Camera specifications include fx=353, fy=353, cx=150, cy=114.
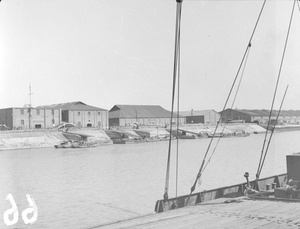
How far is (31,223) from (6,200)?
4962mm

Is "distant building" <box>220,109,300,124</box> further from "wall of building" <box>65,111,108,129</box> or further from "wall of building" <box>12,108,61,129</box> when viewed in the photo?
"wall of building" <box>12,108,61,129</box>

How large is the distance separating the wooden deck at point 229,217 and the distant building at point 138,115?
6880 centimetres

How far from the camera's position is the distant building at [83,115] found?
66.0 m

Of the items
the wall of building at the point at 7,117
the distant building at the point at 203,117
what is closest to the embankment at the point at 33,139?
the wall of building at the point at 7,117

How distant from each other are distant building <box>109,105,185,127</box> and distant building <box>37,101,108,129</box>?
7.90 meters

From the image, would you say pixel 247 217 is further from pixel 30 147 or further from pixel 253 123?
pixel 253 123

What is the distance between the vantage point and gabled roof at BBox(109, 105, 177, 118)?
79.0m

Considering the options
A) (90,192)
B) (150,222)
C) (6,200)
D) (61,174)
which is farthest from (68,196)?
(150,222)

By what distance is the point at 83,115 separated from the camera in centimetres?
6756

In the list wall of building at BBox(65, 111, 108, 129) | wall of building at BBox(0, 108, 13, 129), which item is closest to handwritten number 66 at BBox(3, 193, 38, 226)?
wall of building at BBox(0, 108, 13, 129)

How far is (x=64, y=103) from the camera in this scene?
7300cm

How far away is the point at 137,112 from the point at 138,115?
4.41ft

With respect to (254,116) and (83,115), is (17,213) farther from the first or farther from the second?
(254,116)

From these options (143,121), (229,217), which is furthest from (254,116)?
(229,217)
